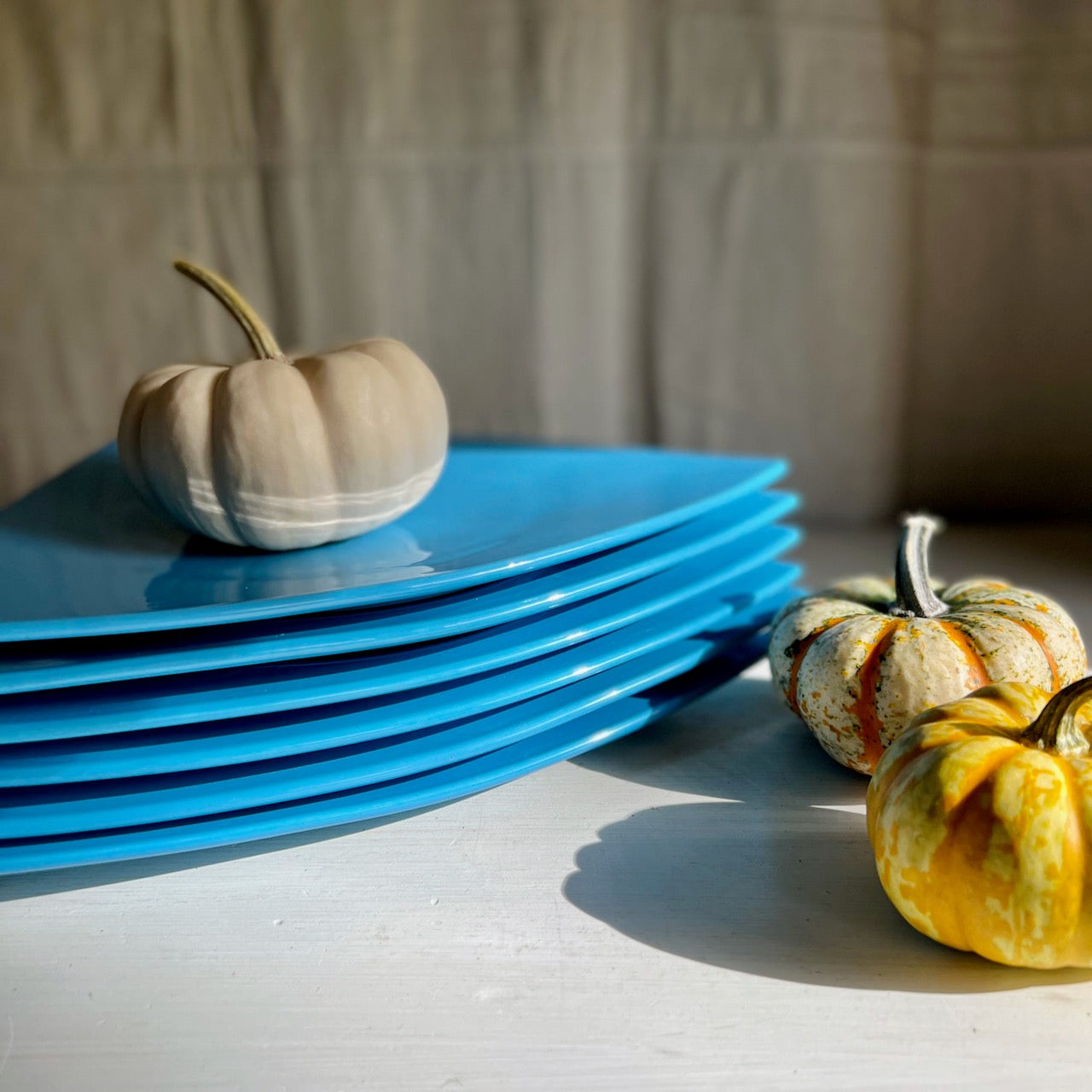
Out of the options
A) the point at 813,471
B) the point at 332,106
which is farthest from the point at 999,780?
the point at 332,106

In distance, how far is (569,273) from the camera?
1.36m

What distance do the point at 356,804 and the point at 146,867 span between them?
0.34ft

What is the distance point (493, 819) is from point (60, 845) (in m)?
0.20

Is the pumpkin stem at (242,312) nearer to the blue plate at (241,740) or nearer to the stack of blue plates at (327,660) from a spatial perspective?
the stack of blue plates at (327,660)

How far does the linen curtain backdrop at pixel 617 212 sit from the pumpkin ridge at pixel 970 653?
2.63 feet

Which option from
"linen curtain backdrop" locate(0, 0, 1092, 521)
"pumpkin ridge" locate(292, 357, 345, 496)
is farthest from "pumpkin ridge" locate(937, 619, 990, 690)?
"linen curtain backdrop" locate(0, 0, 1092, 521)

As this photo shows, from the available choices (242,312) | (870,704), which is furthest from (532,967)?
(242,312)

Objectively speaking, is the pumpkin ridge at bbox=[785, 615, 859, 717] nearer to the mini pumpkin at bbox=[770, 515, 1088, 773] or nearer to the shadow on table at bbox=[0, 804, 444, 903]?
the mini pumpkin at bbox=[770, 515, 1088, 773]

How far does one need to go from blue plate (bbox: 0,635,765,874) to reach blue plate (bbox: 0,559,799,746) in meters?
0.03

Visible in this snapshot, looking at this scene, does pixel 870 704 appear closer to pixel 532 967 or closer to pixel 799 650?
pixel 799 650

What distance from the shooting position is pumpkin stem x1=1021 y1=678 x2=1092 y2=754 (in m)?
0.41

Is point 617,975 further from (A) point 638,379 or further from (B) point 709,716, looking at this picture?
(A) point 638,379

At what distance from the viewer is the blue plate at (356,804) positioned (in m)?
0.44

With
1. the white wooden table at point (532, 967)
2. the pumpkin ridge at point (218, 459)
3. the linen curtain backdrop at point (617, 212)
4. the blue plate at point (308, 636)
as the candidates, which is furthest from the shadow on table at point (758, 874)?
the linen curtain backdrop at point (617, 212)
